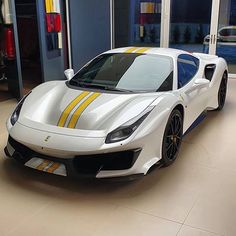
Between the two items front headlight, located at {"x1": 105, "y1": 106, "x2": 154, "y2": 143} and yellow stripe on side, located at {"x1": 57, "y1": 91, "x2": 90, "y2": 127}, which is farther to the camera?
yellow stripe on side, located at {"x1": 57, "y1": 91, "x2": 90, "y2": 127}

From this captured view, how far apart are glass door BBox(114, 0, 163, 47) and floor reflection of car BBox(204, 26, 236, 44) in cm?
134

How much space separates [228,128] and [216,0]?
155 inches

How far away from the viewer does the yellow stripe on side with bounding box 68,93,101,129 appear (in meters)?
2.34

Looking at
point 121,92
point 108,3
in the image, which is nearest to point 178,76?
point 121,92

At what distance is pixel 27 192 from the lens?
232cm

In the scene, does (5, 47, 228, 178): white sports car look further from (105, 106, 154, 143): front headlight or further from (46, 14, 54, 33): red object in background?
(46, 14, 54, 33): red object in background

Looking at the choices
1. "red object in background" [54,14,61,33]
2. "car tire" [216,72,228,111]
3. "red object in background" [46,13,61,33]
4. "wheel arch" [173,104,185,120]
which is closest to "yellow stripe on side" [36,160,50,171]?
"wheel arch" [173,104,185,120]

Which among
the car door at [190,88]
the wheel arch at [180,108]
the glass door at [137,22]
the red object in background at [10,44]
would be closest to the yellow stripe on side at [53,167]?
the wheel arch at [180,108]

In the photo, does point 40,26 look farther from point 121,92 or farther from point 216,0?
point 216,0

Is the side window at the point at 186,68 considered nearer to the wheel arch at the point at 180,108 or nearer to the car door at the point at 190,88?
the car door at the point at 190,88

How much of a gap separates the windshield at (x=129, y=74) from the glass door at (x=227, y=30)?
4329 millimetres

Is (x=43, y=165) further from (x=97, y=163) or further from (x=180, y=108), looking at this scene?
(x=180, y=108)

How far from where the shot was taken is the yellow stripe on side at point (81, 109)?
2.34 metres

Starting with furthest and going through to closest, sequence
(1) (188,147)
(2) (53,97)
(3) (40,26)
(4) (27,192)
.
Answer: (3) (40,26)
(1) (188,147)
(2) (53,97)
(4) (27,192)
